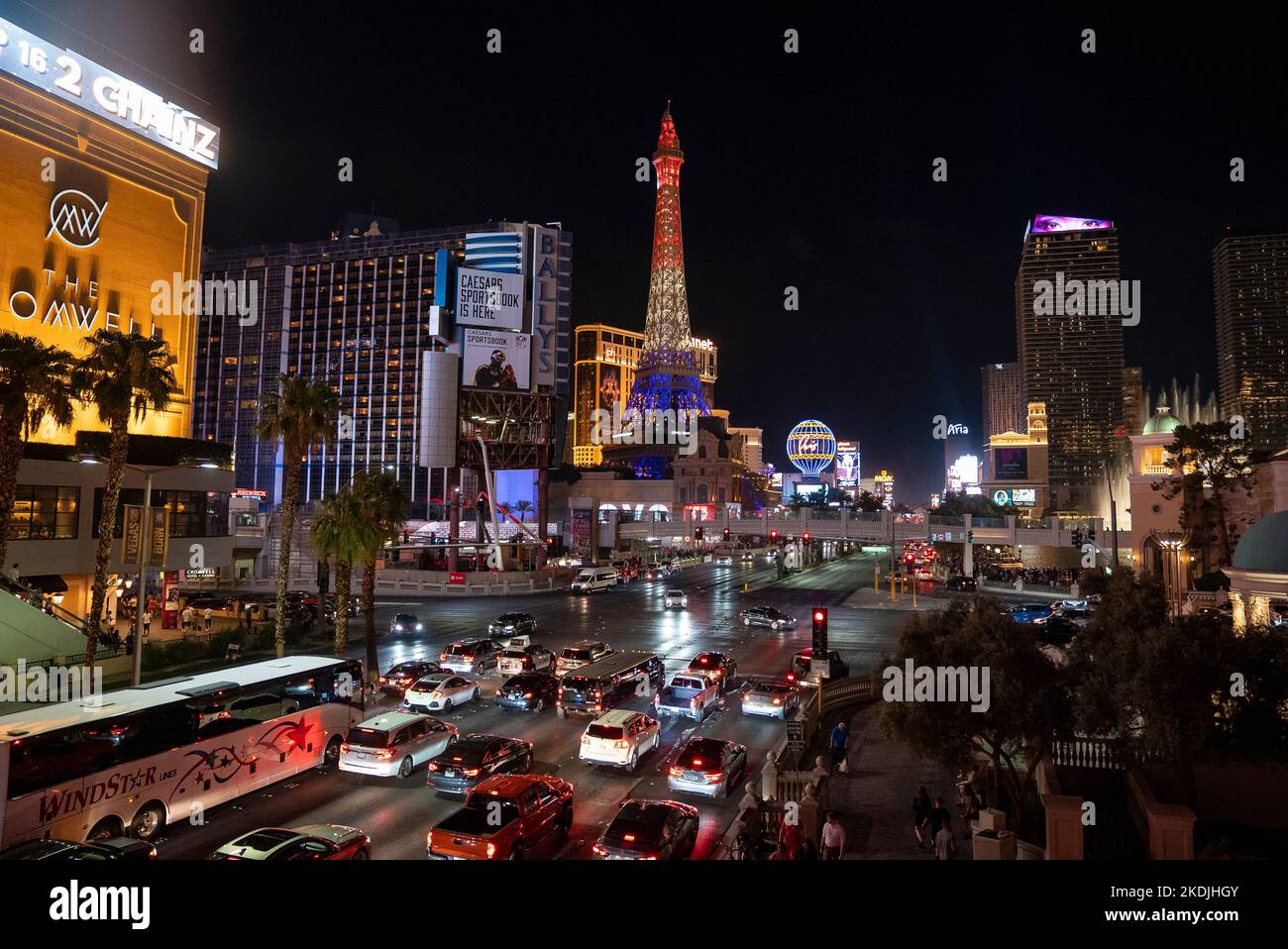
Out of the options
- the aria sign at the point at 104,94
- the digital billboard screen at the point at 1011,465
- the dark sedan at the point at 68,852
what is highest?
the aria sign at the point at 104,94

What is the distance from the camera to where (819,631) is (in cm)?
2831

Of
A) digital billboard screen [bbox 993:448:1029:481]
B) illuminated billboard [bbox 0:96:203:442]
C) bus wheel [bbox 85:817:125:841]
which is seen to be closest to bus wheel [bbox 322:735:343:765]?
bus wheel [bbox 85:817:125:841]

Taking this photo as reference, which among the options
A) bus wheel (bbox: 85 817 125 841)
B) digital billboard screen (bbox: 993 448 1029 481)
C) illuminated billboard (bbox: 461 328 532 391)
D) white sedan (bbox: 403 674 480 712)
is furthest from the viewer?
digital billboard screen (bbox: 993 448 1029 481)

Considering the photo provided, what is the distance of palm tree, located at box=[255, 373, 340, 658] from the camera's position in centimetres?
3053

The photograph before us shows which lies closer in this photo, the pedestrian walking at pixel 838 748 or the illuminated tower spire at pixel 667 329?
the pedestrian walking at pixel 838 748

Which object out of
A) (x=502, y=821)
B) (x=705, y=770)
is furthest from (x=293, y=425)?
(x=502, y=821)

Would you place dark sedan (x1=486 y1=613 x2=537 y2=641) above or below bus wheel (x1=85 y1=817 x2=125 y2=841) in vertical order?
below

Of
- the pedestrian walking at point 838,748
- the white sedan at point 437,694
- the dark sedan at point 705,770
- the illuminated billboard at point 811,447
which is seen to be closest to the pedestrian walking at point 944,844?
the dark sedan at point 705,770

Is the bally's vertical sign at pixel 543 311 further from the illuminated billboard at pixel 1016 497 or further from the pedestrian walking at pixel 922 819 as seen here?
the illuminated billboard at pixel 1016 497

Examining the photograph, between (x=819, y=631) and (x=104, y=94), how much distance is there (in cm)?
4879

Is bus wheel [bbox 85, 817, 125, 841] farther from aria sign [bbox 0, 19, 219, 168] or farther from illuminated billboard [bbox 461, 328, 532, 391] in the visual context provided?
illuminated billboard [bbox 461, 328, 532, 391]

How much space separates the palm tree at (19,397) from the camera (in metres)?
24.2

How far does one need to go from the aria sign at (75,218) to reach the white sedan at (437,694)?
1412 inches

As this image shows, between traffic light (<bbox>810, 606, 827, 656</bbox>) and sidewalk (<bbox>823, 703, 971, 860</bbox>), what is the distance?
5.65 meters
